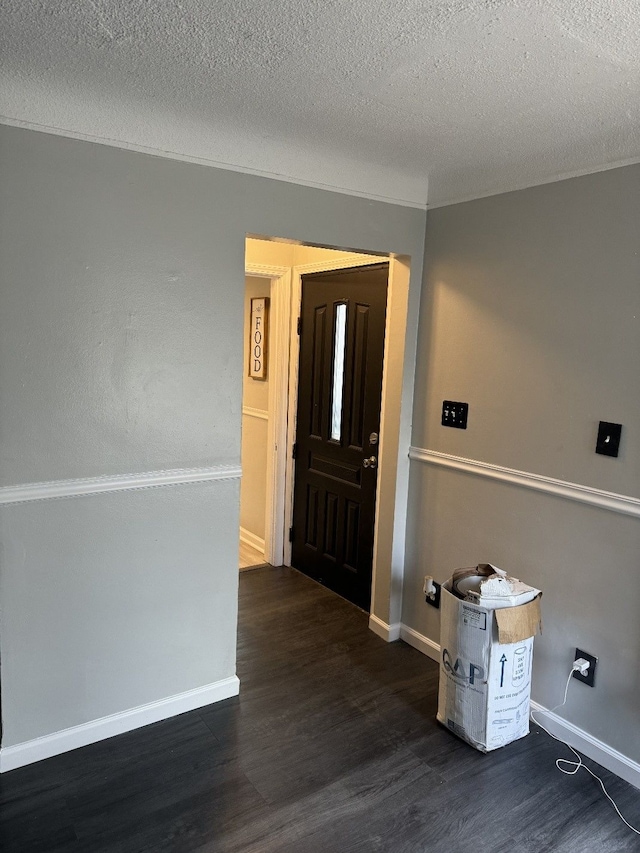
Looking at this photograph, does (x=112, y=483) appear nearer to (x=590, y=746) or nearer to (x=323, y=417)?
(x=323, y=417)

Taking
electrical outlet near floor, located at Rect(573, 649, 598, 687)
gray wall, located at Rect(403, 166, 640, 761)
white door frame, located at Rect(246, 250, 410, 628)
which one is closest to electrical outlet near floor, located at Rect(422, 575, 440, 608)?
gray wall, located at Rect(403, 166, 640, 761)

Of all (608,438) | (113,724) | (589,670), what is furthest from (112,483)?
(589,670)

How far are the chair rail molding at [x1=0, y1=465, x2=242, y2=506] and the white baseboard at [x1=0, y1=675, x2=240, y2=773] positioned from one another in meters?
0.91

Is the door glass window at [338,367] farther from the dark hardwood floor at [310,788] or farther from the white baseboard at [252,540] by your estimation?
the dark hardwood floor at [310,788]

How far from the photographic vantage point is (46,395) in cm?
208

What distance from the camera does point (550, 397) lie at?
7.96ft

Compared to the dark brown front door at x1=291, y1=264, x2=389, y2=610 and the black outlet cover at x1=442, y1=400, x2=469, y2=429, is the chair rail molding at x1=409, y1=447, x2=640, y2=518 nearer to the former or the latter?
the black outlet cover at x1=442, y1=400, x2=469, y2=429

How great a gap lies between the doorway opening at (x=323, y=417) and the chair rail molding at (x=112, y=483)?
1029mm

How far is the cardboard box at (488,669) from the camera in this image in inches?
90.0

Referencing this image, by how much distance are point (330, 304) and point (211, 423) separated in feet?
4.69

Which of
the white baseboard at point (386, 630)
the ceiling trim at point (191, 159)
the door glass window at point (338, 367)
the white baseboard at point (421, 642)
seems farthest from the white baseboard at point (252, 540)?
the ceiling trim at point (191, 159)

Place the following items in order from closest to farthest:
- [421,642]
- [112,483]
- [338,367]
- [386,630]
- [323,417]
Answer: [112,483]
[421,642]
[386,630]
[338,367]
[323,417]

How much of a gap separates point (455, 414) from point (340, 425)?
3.05 ft

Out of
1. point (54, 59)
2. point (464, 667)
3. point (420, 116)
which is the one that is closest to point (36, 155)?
point (54, 59)
